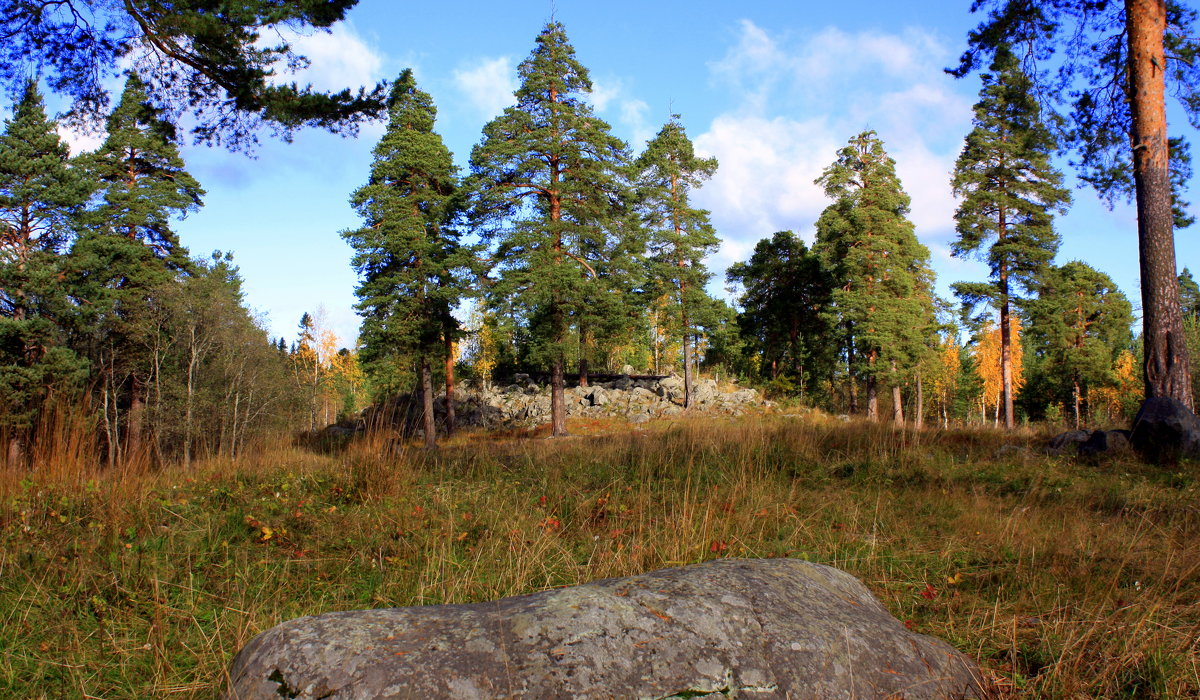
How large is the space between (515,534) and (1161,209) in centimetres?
1011

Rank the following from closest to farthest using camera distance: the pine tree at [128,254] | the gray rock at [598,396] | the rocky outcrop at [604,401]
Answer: the pine tree at [128,254], the rocky outcrop at [604,401], the gray rock at [598,396]

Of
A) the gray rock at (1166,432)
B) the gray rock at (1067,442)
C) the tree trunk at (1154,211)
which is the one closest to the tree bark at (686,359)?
the gray rock at (1067,442)

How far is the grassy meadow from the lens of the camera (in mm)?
2578

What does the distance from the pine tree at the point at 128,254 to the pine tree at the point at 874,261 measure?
2612 centimetres

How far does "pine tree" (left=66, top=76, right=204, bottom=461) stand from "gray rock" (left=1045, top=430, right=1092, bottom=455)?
2458cm

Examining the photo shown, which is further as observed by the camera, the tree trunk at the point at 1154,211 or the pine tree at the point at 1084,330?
the pine tree at the point at 1084,330

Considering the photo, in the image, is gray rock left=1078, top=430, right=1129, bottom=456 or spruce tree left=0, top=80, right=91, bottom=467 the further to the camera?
spruce tree left=0, top=80, right=91, bottom=467

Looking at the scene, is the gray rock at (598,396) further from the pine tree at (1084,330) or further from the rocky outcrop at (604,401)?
the pine tree at (1084,330)

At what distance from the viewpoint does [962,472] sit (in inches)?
262

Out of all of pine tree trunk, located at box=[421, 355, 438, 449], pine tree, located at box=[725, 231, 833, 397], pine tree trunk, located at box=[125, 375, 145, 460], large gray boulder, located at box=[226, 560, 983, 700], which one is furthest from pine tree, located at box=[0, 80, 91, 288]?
pine tree, located at box=[725, 231, 833, 397]

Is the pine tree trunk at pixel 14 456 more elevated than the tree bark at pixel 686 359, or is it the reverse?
the tree bark at pixel 686 359

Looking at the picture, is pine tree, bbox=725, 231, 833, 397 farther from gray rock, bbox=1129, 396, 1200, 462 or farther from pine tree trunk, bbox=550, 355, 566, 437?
gray rock, bbox=1129, 396, 1200, 462

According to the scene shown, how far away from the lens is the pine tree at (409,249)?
70.7 ft

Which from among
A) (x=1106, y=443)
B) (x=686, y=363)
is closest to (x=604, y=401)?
(x=686, y=363)
